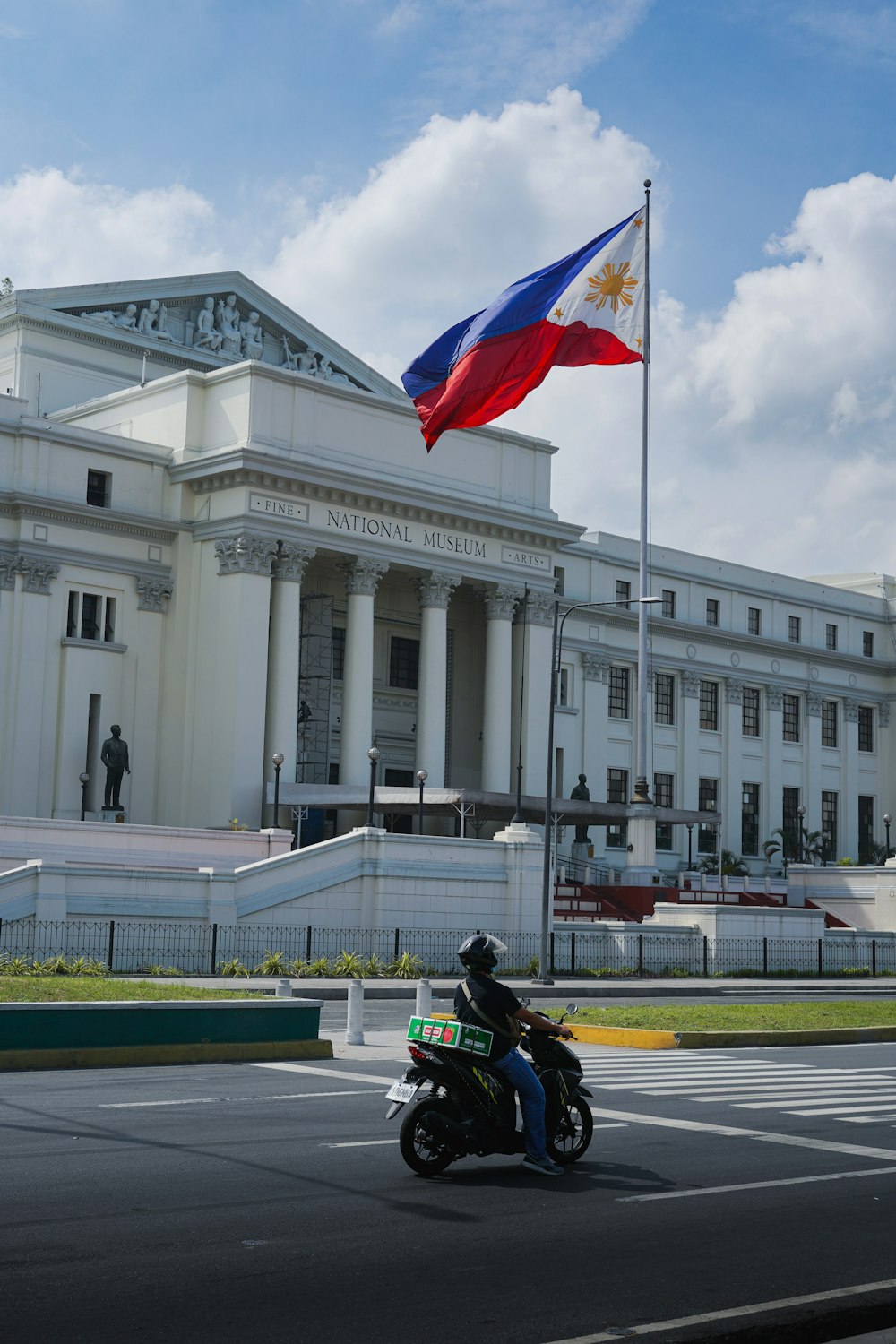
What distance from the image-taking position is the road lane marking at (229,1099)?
1487cm

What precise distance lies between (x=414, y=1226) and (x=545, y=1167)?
2.12m

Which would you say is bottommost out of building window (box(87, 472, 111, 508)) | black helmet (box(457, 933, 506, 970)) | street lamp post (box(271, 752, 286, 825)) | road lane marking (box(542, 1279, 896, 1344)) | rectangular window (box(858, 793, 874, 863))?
road lane marking (box(542, 1279, 896, 1344))

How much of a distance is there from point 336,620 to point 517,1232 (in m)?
50.0

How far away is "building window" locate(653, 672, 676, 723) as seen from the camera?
7531 centimetres

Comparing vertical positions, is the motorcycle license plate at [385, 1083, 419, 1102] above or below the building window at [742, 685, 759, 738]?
below

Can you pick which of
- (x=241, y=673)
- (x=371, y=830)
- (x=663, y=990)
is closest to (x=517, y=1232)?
(x=663, y=990)

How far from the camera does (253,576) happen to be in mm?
51969

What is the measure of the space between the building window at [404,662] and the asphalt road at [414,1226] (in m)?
45.6

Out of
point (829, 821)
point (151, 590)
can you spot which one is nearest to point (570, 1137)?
point (151, 590)

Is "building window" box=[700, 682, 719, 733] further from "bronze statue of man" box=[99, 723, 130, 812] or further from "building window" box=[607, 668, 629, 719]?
"bronze statue of man" box=[99, 723, 130, 812]

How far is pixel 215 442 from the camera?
2124 inches

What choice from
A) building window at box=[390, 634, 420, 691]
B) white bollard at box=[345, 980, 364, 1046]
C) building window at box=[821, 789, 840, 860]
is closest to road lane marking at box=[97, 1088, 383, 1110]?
white bollard at box=[345, 980, 364, 1046]

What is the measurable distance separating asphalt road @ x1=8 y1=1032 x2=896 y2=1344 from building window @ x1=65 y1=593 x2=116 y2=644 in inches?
1465

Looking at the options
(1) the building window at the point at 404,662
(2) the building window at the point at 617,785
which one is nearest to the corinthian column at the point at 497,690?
(1) the building window at the point at 404,662
